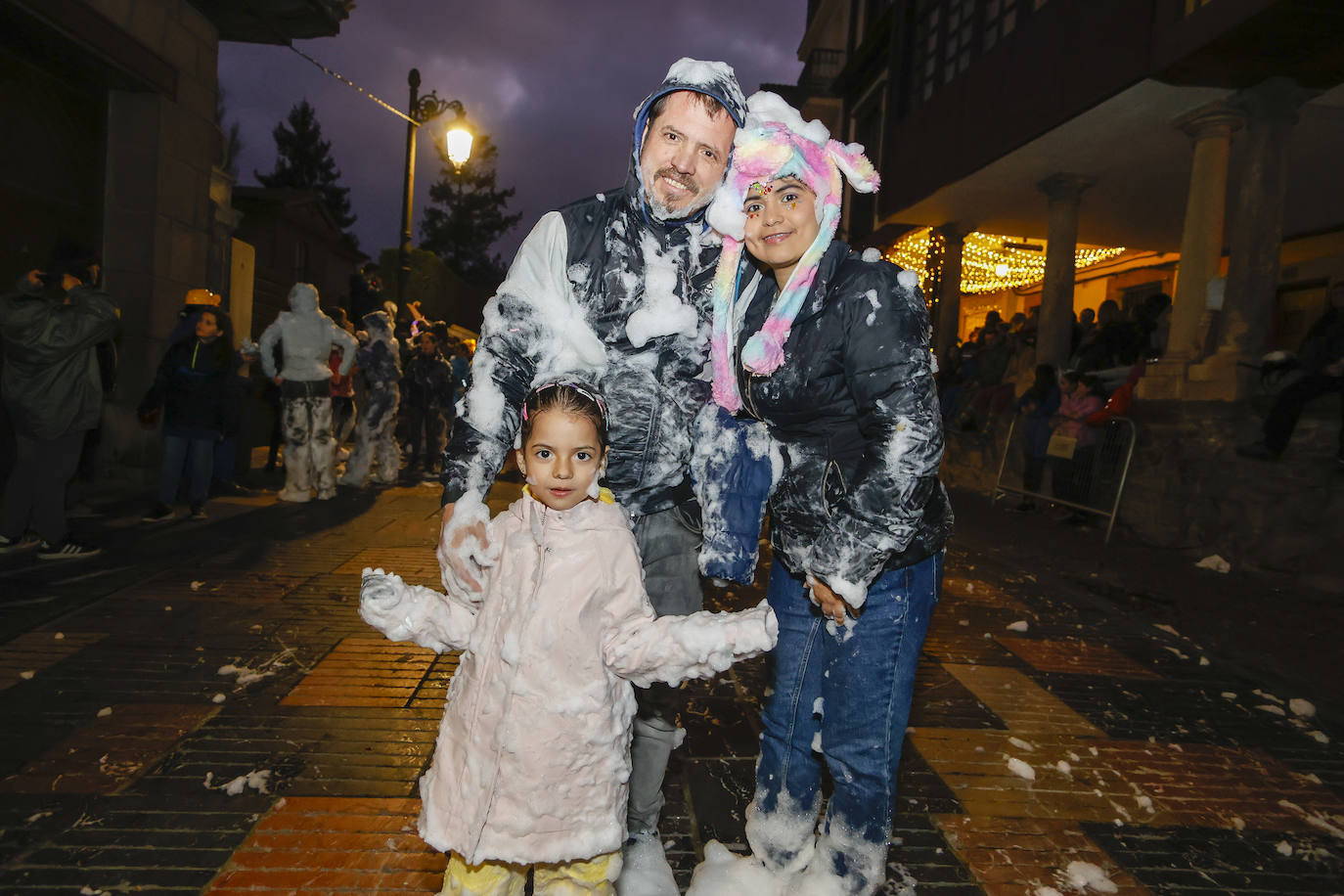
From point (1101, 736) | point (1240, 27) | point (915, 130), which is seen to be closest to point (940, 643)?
point (1101, 736)

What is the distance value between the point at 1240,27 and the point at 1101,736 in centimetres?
735

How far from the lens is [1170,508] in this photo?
337 inches

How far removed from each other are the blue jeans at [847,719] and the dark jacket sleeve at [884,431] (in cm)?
21

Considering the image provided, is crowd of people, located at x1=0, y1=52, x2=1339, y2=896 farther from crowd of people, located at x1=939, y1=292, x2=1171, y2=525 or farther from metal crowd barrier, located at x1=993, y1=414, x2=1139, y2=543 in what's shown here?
crowd of people, located at x1=939, y1=292, x2=1171, y2=525

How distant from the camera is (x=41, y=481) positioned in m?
5.63

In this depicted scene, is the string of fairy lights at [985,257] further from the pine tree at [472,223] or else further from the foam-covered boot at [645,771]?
the pine tree at [472,223]

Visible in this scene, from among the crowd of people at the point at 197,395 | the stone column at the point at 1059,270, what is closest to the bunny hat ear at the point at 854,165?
the crowd of people at the point at 197,395

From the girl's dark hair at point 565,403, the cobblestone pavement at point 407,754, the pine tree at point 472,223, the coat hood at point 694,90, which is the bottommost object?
the cobblestone pavement at point 407,754

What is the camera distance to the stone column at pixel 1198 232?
9375 millimetres

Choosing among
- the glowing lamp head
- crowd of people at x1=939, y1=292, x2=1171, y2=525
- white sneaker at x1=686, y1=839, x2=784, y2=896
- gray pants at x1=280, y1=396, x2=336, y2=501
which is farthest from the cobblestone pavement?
the glowing lamp head

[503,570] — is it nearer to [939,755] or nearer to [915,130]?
[939,755]

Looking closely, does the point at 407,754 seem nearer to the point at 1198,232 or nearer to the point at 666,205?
the point at 666,205

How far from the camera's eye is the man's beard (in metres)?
2.23

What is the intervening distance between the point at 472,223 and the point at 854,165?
210ft
